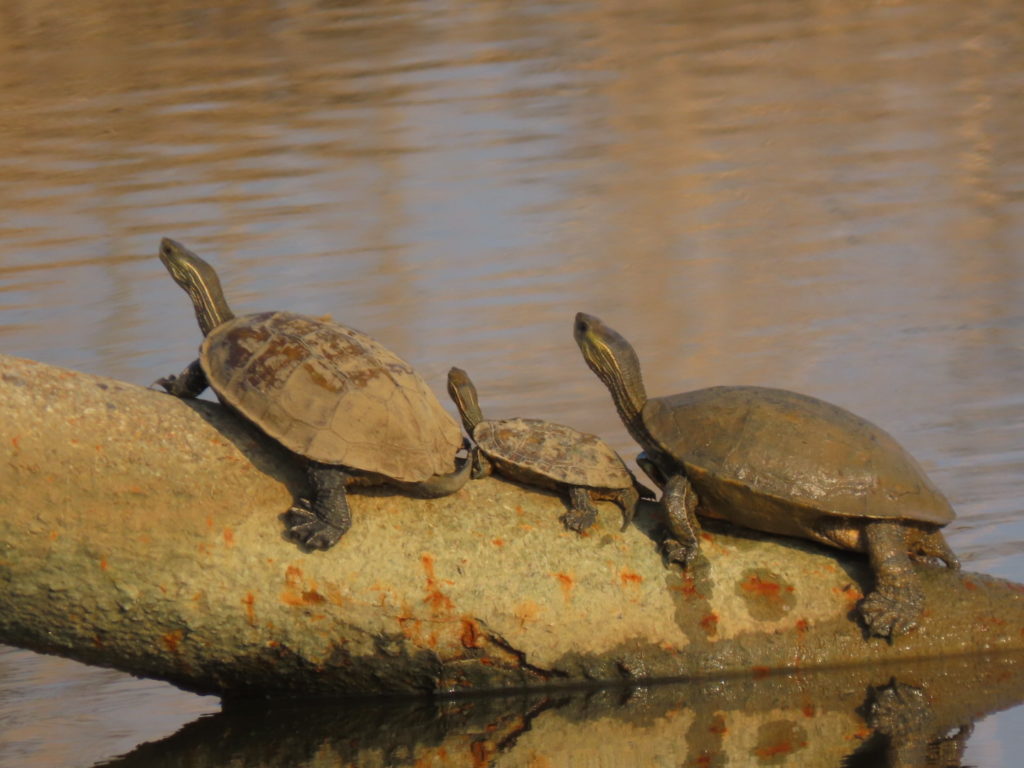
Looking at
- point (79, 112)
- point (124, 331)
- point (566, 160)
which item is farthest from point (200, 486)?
point (79, 112)

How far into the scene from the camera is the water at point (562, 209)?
8883 mm

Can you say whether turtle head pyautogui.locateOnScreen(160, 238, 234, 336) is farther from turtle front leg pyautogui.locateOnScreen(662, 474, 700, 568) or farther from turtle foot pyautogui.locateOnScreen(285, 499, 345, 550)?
turtle front leg pyautogui.locateOnScreen(662, 474, 700, 568)

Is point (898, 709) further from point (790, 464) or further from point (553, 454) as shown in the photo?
point (553, 454)

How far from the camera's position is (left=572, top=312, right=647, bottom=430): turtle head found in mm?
6301

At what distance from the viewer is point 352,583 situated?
564cm

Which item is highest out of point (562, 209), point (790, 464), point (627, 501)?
point (790, 464)

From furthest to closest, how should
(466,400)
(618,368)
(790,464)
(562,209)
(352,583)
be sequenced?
(562,209) < (466,400) < (618,368) < (790,464) < (352,583)

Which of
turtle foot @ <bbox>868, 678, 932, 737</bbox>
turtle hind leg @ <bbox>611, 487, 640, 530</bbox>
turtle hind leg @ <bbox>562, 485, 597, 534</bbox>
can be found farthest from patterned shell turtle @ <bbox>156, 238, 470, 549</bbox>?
turtle foot @ <bbox>868, 678, 932, 737</bbox>

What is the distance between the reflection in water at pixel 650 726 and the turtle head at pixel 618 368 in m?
1.02

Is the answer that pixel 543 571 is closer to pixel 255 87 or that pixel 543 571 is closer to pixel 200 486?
pixel 200 486

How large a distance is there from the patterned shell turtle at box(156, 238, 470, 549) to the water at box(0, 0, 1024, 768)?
3.51ft

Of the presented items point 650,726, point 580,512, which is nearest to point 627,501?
point 580,512

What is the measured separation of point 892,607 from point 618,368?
1.26 m

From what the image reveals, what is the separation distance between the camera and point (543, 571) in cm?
577
